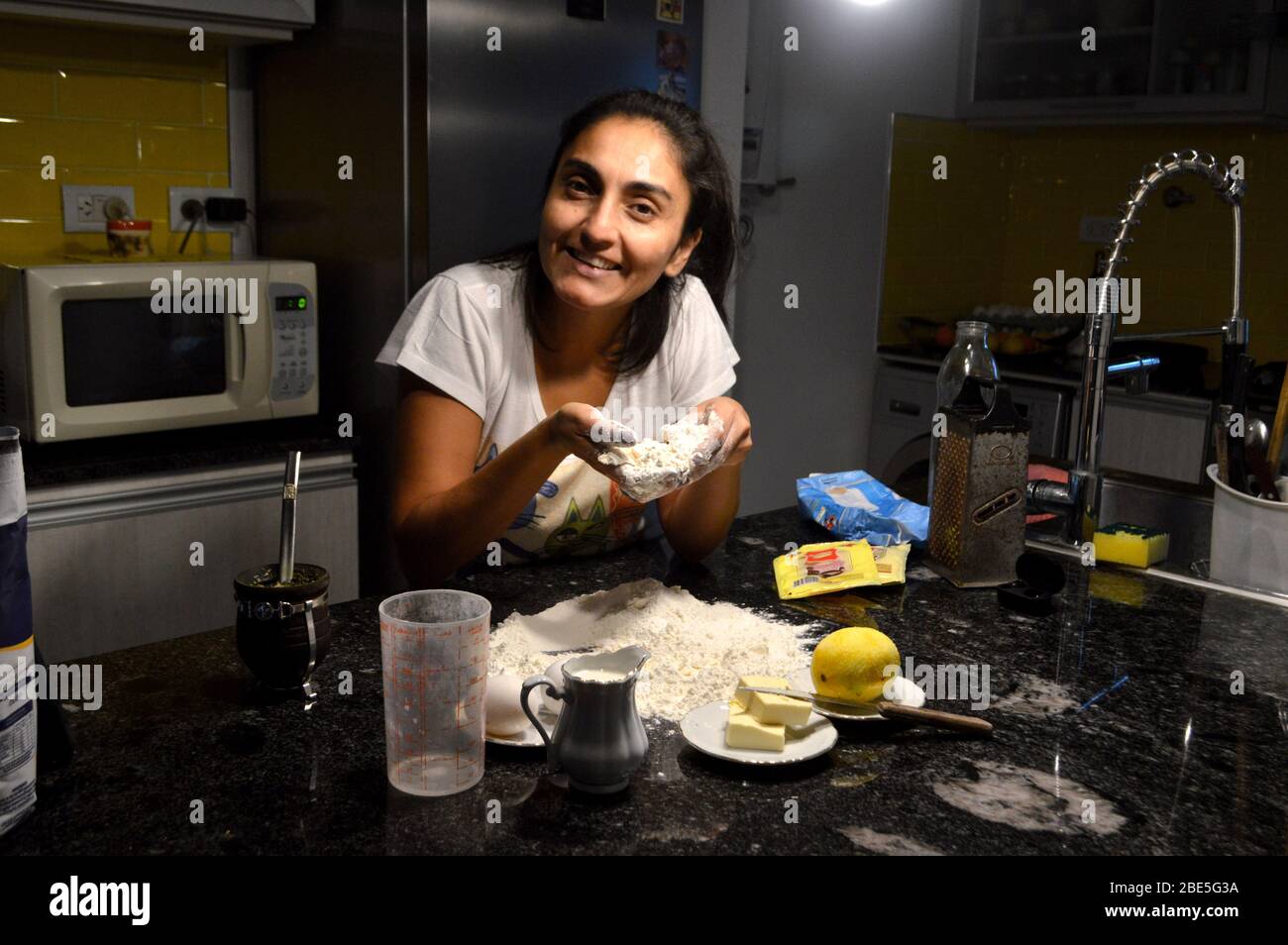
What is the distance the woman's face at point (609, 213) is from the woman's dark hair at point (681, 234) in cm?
4

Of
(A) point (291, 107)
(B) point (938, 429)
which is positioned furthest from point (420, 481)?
(A) point (291, 107)

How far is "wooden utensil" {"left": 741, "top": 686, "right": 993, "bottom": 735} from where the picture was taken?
1.09m

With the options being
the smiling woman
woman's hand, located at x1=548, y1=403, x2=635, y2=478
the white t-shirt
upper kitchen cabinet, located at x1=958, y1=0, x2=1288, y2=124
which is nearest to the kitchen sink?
the smiling woman

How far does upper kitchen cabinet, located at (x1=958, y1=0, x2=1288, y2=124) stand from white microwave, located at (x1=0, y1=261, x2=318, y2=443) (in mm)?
2463

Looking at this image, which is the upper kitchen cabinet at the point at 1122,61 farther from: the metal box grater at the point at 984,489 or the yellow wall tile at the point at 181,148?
the yellow wall tile at the point at 181,148

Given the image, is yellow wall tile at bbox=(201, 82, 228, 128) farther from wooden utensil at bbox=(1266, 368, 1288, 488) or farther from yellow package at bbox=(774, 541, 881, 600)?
wooden utensil at bbox=(1266, 368, 1288, 488)

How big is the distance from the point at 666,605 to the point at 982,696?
1.26 ft

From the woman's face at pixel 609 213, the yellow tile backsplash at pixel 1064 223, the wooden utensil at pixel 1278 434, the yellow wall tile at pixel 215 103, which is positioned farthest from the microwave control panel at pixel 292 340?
the yellow tile backsplash at pixel 1064 223

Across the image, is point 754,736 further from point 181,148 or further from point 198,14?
point 181,148

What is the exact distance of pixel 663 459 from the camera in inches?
54.2

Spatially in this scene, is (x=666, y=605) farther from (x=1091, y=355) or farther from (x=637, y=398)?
(x=1091, y=355)

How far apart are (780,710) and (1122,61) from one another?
10.4ft

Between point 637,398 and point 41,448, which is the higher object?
point 637,398

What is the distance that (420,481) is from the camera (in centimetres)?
160
